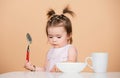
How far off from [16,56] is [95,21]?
0.56 metres

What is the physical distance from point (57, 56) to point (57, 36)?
109 mm

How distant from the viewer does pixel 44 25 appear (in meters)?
1.86

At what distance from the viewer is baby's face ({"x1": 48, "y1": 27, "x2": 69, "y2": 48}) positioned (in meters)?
1.56

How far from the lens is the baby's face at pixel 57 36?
156 centimetres

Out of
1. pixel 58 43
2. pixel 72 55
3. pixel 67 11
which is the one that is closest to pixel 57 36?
pixel 58 43

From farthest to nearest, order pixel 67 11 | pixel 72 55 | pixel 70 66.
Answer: pixel 67 11 < pixel 72 55 < pixel 70 66

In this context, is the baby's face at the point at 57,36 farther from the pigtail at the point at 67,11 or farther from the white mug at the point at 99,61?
the white mug at the point at 99,61

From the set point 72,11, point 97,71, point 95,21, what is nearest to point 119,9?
point 95,21

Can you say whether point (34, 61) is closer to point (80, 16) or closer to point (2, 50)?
point (2, 50)

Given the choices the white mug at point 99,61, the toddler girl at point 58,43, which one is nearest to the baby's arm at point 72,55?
the toddler girl at point 58,43

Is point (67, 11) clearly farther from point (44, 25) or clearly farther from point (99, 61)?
point (99, 61)

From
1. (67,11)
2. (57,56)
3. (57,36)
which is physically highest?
(67,11)

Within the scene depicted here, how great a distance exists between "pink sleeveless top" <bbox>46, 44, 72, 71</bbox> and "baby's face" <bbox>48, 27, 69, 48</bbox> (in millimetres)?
29

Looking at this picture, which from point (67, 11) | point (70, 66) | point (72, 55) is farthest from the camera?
point (67, 11)
